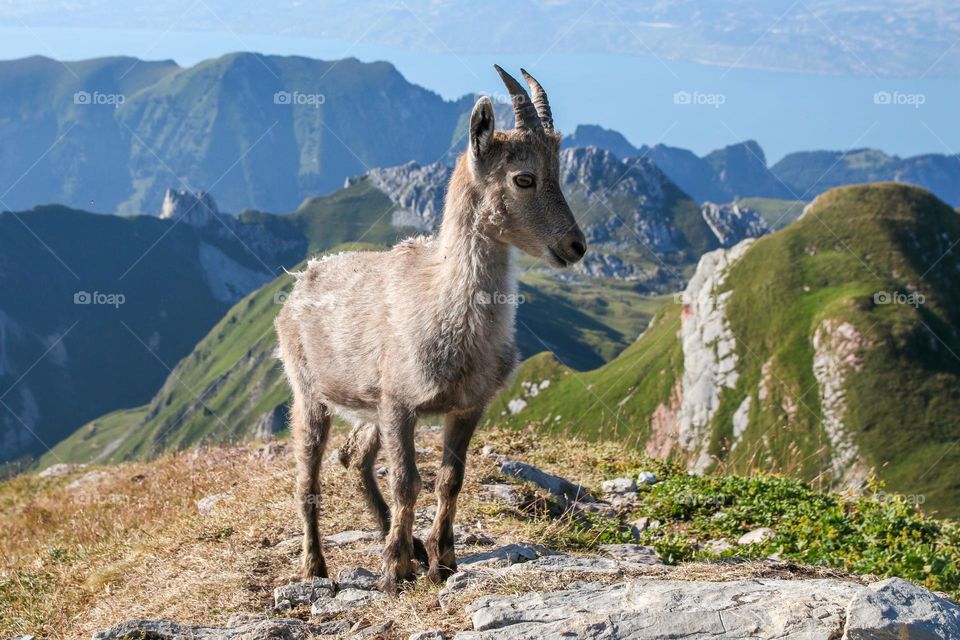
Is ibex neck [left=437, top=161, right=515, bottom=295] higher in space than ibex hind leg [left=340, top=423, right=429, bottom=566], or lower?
higher

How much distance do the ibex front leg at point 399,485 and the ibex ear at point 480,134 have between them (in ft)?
9.53

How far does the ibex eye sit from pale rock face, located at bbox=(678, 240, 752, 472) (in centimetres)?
11213

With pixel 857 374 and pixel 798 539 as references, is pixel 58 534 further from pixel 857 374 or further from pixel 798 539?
pixel 857 374

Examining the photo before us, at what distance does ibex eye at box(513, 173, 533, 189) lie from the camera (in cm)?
970

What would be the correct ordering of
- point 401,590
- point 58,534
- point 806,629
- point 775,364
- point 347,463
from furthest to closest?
point 775,364, point 58,534, point 347,463, point 401,590, point 806,629

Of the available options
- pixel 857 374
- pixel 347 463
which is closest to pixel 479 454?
pixel 347 463

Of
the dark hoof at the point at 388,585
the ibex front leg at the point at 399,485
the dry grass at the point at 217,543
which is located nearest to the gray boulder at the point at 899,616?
the dry grass at the point at 217,543

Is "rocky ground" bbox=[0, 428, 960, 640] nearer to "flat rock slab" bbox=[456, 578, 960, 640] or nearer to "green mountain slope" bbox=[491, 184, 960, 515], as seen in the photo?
"flat rock slab" bbox=[456, 578, 960, 640]

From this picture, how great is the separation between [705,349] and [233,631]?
5358 inches

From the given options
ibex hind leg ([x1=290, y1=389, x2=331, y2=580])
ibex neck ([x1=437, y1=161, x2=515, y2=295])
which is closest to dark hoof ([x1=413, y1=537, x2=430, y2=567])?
ibex hind leg ([x1=290, y1=389, x2=331, y2=580])

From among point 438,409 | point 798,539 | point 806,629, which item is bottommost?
point 798,539

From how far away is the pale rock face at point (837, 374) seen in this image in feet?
354

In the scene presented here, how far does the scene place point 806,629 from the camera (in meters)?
7.01

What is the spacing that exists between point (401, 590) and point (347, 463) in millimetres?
2787
